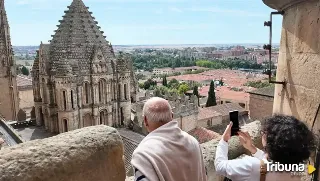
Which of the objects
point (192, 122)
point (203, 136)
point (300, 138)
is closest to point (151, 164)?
point (300, 138)

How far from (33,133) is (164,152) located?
Answer: 22.4 meters

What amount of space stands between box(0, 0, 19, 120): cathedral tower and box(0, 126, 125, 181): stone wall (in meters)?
28.7

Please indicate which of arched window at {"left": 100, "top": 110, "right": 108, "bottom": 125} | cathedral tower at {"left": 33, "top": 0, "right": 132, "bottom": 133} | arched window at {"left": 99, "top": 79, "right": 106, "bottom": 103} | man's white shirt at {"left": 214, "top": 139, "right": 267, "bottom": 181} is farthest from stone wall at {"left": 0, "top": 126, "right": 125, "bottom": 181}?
arched window at {"left": 100, "top": 110, "right": 108, "bottom": 125}

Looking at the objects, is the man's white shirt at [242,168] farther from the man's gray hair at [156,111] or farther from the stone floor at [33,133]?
the stone floor at [33,133]

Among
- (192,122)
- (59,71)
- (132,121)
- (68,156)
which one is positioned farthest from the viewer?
(192,122)

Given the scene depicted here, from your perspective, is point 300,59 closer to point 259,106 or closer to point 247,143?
point 247,143

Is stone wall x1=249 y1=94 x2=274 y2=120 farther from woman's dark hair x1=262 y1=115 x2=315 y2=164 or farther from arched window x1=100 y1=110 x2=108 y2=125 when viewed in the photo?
woman's dark hair x1=262 y1=115 x2=315 y2=164

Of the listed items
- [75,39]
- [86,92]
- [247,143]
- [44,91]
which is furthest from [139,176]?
[44,91]

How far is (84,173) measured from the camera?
3293 mm

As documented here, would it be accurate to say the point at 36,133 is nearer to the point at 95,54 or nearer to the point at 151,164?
the point at 95,54

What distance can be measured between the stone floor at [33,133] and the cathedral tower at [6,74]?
6.41m

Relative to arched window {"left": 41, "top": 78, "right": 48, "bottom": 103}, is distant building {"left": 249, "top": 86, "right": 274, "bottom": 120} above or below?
below

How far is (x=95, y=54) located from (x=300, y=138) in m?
20.7

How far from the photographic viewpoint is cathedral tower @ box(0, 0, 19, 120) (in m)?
28.7
